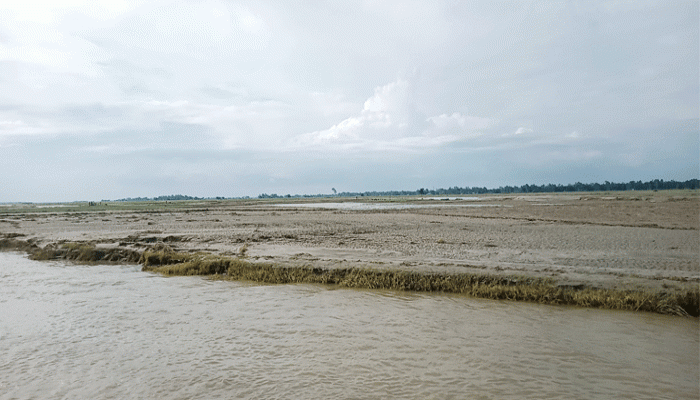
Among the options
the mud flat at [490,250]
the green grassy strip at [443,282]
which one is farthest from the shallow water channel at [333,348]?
the mud flat at [490,250]

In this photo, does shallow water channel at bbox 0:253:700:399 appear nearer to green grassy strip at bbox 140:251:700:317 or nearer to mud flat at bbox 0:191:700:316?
green grassy strip at bbox 140:251:700:317

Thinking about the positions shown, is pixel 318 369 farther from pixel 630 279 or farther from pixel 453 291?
pixel 630 279

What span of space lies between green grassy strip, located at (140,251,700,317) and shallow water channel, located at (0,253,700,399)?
0.46 m

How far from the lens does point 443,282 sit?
12.4 metres

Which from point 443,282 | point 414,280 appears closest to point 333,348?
point 414,280

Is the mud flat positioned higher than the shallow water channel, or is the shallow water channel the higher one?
the mud flat

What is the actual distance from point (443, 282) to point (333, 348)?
5.53 metres

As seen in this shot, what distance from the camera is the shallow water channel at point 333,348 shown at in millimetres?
6438

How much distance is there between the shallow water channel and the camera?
6.44m

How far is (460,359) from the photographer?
7449 mm

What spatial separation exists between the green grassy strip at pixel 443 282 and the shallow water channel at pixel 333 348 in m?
0.46

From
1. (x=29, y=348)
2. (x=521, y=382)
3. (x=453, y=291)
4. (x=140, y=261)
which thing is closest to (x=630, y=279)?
(x=453, y=291)

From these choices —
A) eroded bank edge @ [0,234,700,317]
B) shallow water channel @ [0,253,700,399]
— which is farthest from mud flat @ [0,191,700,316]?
shallow water channel @ [0,253,700,399]

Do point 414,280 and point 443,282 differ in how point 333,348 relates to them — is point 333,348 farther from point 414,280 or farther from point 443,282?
point 443,282
